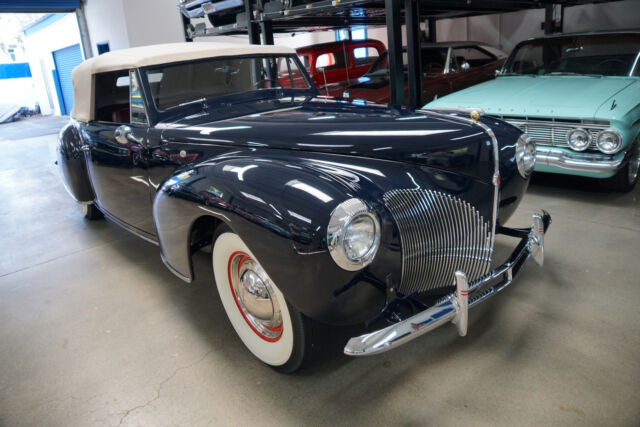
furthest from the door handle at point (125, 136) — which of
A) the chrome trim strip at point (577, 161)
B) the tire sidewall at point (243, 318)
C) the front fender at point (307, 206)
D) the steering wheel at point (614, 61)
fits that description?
the steering wheel at point (614, 61)

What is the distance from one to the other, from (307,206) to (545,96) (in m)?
3.18

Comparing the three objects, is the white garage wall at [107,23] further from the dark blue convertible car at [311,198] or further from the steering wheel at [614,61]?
the steering wheel at [614,61]

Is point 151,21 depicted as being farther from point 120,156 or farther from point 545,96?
point 545,96

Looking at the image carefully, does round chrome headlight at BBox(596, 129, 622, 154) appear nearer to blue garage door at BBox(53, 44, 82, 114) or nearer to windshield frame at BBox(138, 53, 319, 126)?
windshield frame at BBox(138, 53, 319, 126)

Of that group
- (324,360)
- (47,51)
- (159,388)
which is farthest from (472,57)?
(47,51)

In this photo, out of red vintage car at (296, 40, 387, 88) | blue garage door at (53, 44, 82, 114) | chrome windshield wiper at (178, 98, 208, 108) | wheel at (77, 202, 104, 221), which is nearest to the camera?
chrome windshield wiper at (178, 98, 208, 108)

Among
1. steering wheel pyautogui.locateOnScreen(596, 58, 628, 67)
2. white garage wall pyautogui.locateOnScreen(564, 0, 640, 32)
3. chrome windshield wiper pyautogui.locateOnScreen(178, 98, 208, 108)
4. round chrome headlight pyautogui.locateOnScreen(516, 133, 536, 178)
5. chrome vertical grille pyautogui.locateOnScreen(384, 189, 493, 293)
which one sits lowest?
chrome vertical grille pyautogui.locateOnScreen(384, 189, 493, 293)

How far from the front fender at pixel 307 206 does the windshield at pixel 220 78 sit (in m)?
0.85

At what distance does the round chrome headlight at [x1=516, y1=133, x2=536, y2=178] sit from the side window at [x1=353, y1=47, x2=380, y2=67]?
612 centimetres

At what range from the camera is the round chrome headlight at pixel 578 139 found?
3521 mm

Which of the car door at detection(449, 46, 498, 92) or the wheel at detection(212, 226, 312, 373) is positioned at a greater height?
the car door at detection(449, 46, 498, 92)

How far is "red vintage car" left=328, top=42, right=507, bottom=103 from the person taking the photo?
5.85 m

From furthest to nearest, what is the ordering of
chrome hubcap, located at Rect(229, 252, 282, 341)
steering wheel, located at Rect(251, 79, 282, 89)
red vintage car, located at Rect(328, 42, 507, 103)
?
red vintage car, located at Rect(328, 42, 507, 103), steering wheel, located at Rect(251, 79, 282, 89), chrome hubcap, located at Rect(229, 252, 282, 341)

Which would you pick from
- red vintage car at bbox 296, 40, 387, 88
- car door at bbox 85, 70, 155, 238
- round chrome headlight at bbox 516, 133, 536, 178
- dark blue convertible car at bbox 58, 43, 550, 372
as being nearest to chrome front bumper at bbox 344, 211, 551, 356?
dark blue convertible car at bbox 58, 43, 550, 372
